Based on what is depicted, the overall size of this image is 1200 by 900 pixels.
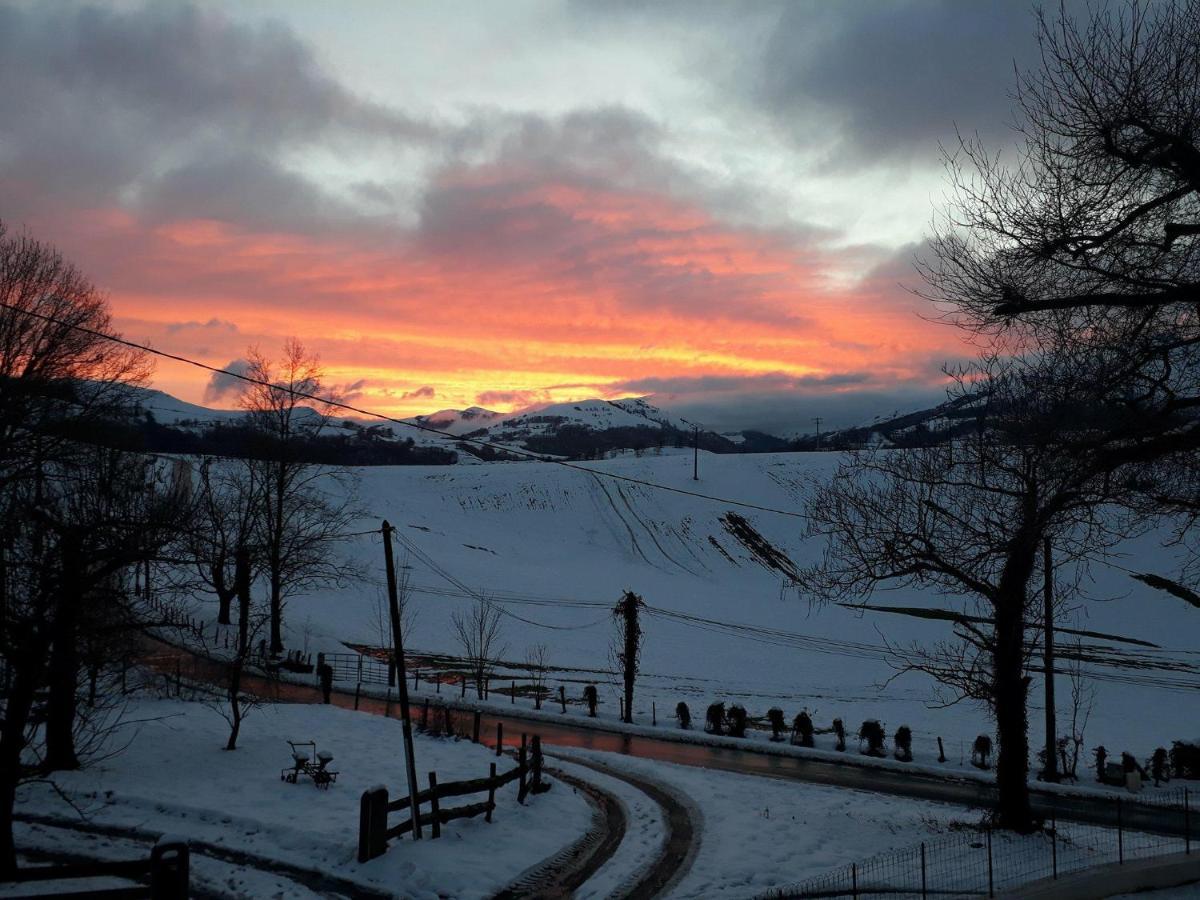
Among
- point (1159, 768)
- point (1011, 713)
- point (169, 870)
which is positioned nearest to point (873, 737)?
point (1159, 768)

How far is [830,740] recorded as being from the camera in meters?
32.5

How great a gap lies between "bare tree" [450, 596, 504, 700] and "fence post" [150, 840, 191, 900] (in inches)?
1200

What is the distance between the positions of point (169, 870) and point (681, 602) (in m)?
62.9

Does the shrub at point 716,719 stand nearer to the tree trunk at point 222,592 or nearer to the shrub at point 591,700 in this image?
the shrub at point 591,700

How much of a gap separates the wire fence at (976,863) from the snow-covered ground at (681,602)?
1442 cm

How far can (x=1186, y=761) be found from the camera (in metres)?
29.3

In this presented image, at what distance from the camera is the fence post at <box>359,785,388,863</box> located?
14.6 metres

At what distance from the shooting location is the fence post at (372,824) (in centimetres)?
1459

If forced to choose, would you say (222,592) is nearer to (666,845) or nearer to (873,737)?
(666,845)

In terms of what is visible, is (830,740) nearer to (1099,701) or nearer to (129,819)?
(1099,701)

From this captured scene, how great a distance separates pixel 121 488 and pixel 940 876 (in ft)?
69.3


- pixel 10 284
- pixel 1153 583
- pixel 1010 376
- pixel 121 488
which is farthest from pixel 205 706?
pixel 1153 583

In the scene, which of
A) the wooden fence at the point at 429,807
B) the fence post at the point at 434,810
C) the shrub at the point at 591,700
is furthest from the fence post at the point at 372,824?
the shrub at the point at 591,700

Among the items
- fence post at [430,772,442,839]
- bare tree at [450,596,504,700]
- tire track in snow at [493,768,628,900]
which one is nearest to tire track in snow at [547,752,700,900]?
tire track in snow at [493,768,628,900]
